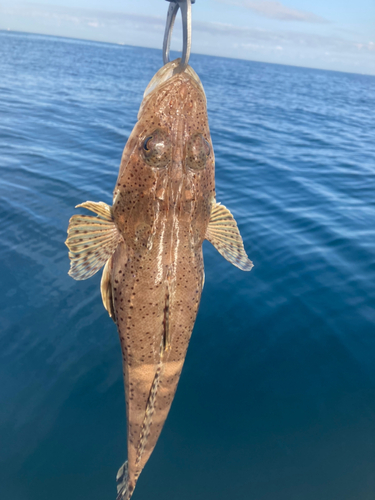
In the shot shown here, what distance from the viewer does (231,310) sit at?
704cm

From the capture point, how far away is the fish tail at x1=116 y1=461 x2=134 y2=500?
157 inches

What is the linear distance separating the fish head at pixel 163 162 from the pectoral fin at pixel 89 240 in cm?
14

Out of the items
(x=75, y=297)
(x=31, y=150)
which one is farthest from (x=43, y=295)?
(x=31, y=150)

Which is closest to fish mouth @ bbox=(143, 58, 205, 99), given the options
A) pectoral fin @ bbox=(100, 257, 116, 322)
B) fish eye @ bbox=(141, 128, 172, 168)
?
fish eye @ bbox=(141, 128, 172, 168)

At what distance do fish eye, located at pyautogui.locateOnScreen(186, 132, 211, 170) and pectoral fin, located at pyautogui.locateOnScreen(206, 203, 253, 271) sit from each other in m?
0.47

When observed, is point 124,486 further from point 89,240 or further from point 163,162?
point 163,162

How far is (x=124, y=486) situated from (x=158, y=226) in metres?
3.10

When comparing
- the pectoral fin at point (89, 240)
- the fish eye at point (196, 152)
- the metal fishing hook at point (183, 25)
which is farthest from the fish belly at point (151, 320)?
the metal fishing hook at point (183, 25)

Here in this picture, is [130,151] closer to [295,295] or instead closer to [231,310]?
[231,310]

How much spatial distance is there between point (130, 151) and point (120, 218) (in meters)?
0.65

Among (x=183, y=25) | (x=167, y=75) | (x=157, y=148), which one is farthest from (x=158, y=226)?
(x=183, y=25)

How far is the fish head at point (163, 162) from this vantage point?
3205 millimetres

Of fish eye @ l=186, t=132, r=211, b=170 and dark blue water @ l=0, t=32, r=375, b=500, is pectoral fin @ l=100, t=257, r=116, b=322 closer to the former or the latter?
fish eye @ l=186, t=132, r=211, b=170

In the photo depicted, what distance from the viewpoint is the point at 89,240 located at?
3143 mm
